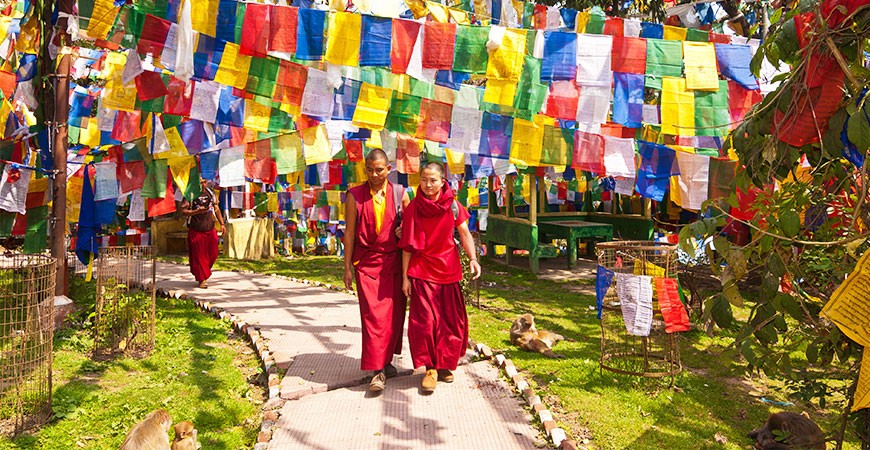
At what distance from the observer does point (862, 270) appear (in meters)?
1.81

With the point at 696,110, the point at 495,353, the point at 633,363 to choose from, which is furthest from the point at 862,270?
the point at 696,110

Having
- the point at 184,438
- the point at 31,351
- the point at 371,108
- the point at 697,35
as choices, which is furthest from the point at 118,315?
the point at 697,35

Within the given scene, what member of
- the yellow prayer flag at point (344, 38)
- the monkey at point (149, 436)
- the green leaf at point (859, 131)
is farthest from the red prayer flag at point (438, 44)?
the green leaf at point (859, 131)

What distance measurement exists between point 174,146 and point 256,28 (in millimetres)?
2097

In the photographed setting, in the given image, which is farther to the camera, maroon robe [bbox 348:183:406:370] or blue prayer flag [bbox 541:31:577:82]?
blue prayer flag [bbox 541:31:577:82]

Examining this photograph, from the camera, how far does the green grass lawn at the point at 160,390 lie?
162 inches

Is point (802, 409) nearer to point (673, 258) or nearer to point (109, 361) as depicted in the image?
point (673, 258)

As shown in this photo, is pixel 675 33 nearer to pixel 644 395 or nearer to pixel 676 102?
pixel 676 102

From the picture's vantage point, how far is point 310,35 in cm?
605

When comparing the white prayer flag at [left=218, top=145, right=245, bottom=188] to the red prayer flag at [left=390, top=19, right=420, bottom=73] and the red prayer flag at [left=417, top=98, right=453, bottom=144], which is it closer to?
the red prayer flag at [left=417, top=98, right=453, bottom=144]

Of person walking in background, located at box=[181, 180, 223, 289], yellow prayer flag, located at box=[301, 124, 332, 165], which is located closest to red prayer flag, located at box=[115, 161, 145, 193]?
yellow prayer flag, located at box=[301, 124, 332, 165]

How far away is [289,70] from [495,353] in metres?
3.57

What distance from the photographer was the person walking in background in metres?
9.38

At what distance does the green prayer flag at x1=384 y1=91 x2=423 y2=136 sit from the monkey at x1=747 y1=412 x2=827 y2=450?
4.59 metres
